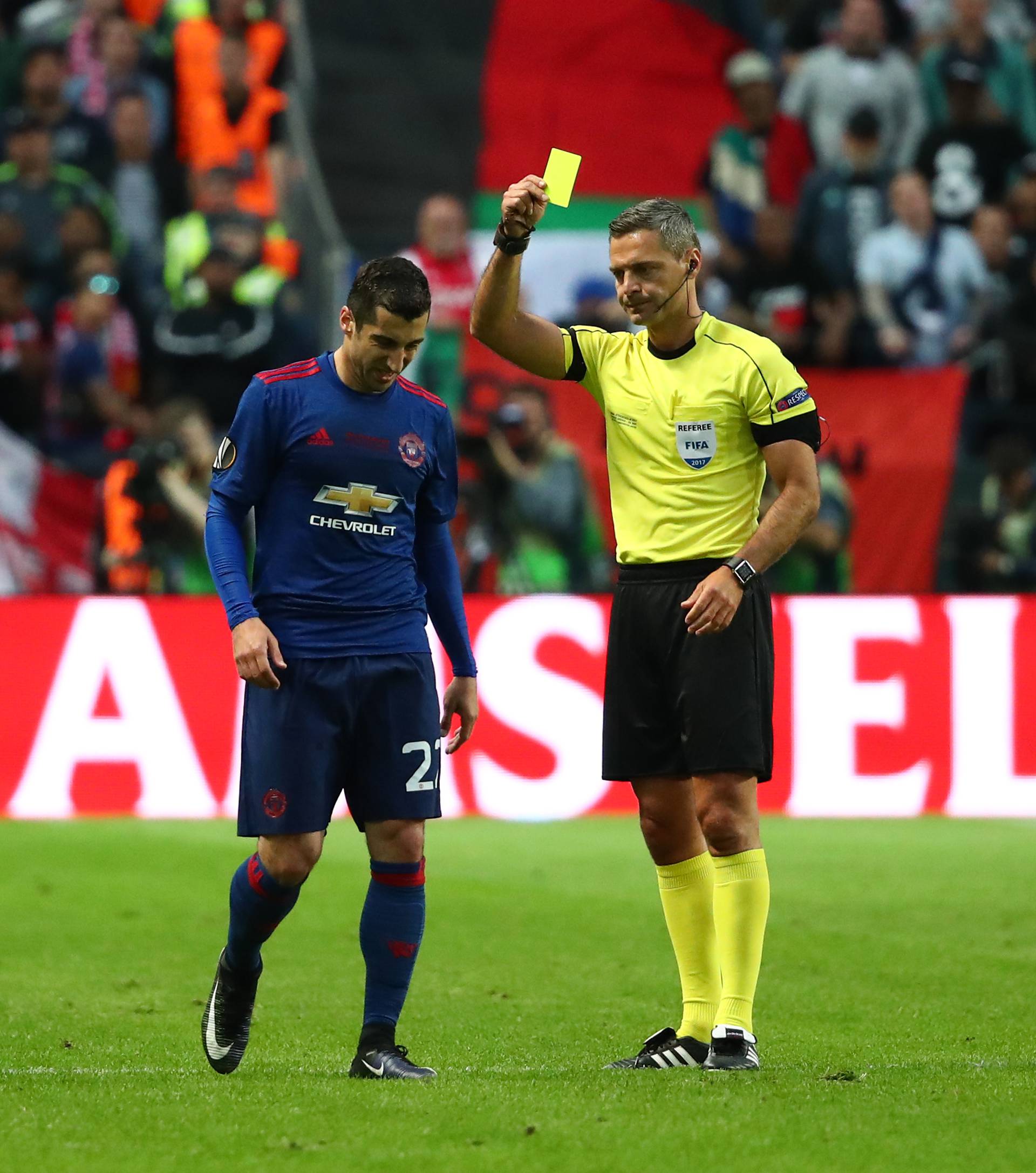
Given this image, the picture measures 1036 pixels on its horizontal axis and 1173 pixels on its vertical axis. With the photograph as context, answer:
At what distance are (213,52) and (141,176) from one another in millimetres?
1201

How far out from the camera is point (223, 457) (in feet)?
16.5

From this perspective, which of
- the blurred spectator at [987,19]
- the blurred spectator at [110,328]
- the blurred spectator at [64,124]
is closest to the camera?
the blurred spectator at [110,328]

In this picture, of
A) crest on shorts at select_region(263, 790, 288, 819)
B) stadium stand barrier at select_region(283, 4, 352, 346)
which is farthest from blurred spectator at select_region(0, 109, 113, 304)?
crest on shorts at select_region(263, 790, 288, 819)

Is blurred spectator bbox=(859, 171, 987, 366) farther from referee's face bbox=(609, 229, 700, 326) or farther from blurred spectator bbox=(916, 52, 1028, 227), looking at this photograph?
referee's face bbox=(609, 229, 700, 326)

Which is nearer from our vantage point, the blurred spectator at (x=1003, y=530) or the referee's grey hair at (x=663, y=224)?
the referee's grey hair at (x=663, y=224)

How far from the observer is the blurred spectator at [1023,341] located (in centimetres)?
1495

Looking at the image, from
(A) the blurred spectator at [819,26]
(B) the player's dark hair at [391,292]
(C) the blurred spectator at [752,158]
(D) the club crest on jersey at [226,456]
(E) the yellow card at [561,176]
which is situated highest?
(A) the blurred spectator at [819,26]

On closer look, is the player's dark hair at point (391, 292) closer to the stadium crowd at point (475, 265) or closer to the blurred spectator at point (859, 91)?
the stadium crowd at point (475, 265)

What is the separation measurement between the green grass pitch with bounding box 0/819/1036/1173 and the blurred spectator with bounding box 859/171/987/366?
507cm

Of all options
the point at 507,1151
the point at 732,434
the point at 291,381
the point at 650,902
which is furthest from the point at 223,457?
the point at 650,902

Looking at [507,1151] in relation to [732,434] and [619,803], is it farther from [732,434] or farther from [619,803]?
[619,803]

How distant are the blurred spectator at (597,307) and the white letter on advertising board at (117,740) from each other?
4610 mm

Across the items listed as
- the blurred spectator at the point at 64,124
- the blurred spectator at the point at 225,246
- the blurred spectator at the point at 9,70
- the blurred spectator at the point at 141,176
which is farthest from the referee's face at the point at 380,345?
the blurred spectator at the point at 9,70

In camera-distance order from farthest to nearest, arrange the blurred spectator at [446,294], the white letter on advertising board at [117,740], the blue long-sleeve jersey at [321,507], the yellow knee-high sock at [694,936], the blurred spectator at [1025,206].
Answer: the blurred spectator at [1025,206]
the blurred spectator at [446,294]
the white letter on advertising board at [117,740]
the yellow knee-high sock at [694,936]
the blue long-sleeve jersey at [321,507]
